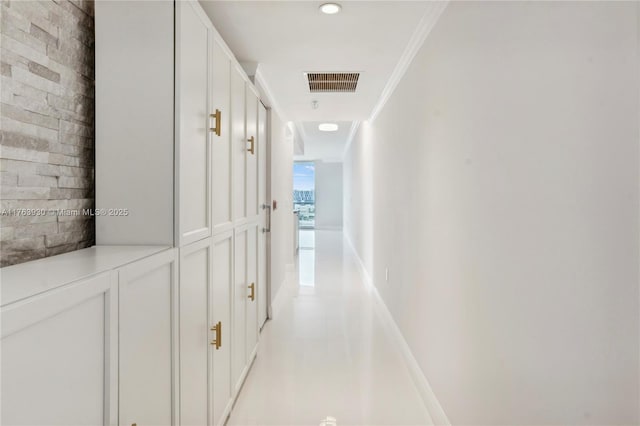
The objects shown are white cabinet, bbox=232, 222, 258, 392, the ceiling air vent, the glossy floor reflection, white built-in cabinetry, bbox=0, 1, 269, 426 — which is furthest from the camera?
the ceiling air vent

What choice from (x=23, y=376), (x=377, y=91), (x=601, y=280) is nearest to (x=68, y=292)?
(x=23, y=376)

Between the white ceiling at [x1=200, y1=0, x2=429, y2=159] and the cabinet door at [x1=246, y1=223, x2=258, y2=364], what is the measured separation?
1.21 meters

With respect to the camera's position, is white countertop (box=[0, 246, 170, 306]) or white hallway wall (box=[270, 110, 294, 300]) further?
white hallway wall (box=[270, 110, 294, 300])

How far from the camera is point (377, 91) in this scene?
3781 mm

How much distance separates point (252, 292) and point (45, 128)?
1756 millimetres

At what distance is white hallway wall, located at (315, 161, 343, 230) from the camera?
1358 cm

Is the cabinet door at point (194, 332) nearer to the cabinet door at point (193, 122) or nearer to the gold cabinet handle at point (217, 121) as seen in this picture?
the cabinet door at point (193, 122)

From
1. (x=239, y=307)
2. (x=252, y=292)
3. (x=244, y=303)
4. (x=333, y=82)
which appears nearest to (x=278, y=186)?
(x=333, y=82)

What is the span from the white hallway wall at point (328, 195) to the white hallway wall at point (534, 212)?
1130 centimetres

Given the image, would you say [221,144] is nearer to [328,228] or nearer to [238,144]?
[238,144]

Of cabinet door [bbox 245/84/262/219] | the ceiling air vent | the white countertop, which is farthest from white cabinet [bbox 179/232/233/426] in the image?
the ceiling air vent

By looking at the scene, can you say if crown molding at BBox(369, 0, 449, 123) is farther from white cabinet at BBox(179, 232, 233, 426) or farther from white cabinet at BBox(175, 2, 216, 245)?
white cabinet at BBox(179, 232, 233, 426)

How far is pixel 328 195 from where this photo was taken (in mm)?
13609

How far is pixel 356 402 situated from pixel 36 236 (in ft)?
5.97
